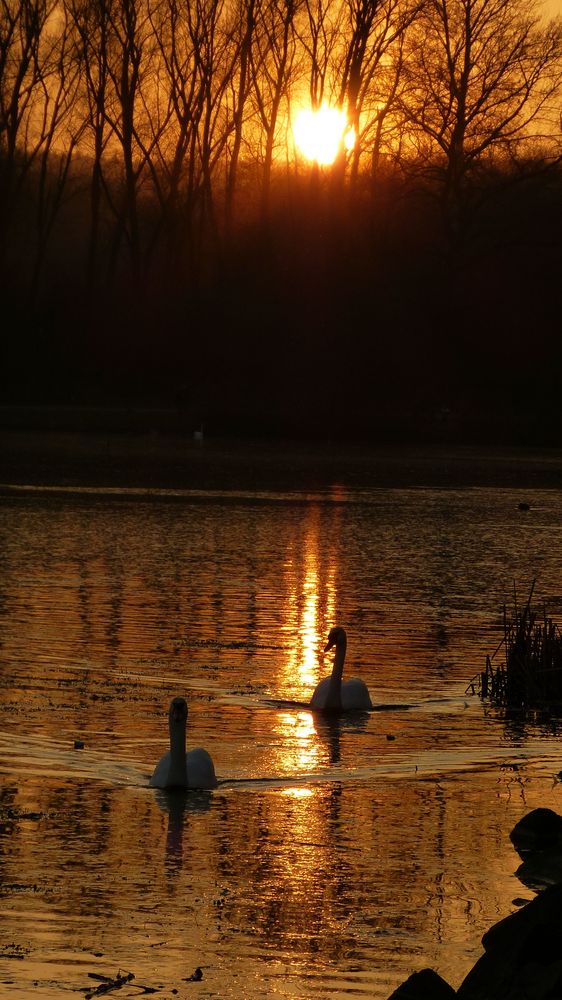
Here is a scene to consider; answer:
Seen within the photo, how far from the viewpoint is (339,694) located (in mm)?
13219

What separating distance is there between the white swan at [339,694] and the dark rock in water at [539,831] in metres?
3.58

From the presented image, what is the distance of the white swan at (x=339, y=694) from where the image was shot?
13172 mm

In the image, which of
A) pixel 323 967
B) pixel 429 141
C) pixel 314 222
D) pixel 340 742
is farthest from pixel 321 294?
pixel 323 967

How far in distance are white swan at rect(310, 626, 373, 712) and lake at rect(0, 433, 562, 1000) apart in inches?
6.0

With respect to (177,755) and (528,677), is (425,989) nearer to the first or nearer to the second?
(177,755)

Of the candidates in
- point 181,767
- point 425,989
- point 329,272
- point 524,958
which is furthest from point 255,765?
point 329,272

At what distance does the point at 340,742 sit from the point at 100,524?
15.5 m

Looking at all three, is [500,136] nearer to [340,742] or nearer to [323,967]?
[340,742]

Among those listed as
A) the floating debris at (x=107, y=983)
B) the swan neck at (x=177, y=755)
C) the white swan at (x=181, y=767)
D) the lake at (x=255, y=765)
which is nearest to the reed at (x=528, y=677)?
the lake at (x=255, y=765)

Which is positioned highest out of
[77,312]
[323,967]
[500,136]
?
[500,136]

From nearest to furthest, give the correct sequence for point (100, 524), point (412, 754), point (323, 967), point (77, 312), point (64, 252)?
1. point (323, 967)
2. point (412, 754)
3. point (100, 524)
4. point (77, 312)
5. point (64, 252)

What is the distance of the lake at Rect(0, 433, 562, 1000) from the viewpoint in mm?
7977

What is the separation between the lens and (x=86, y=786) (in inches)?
421

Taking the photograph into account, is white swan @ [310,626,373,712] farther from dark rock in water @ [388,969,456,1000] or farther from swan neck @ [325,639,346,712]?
dark rock in water @ [388,969,456,1000]
